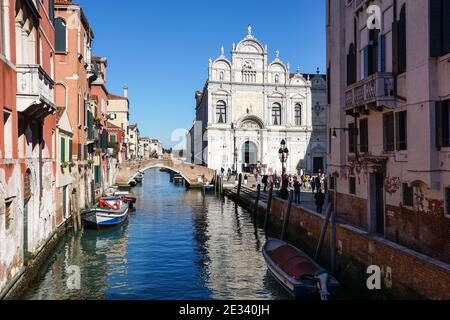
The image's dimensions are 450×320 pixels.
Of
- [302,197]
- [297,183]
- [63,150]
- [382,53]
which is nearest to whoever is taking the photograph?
[382,53]

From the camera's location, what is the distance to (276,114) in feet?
136

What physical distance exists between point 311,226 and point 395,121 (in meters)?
4.70

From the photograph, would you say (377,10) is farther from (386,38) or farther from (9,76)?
(9,76)

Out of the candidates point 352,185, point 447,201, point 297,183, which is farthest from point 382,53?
point 297,183

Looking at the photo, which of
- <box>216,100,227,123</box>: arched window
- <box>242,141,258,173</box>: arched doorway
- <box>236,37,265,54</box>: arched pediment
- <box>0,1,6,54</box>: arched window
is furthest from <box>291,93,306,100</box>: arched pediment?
<box>0,1,6,54</box>: arched window

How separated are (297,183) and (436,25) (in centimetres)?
1070

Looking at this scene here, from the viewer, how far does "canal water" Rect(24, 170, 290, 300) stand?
997cm

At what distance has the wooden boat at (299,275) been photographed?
8758 mm

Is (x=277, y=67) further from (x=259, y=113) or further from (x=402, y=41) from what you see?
(x=402, y=41)

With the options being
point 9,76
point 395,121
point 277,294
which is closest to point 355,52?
point 395,121

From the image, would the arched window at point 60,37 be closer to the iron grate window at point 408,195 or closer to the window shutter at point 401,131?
the window shutter at point 401,131

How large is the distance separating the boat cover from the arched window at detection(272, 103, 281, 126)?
30.8 meters

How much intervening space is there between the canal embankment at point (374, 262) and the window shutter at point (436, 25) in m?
3.61

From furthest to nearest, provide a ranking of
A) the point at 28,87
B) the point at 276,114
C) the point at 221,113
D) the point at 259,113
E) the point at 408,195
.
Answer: the point at 276,114
the point at 259,113
the point at 221,113
the point at 408,195
the point at 28,87
